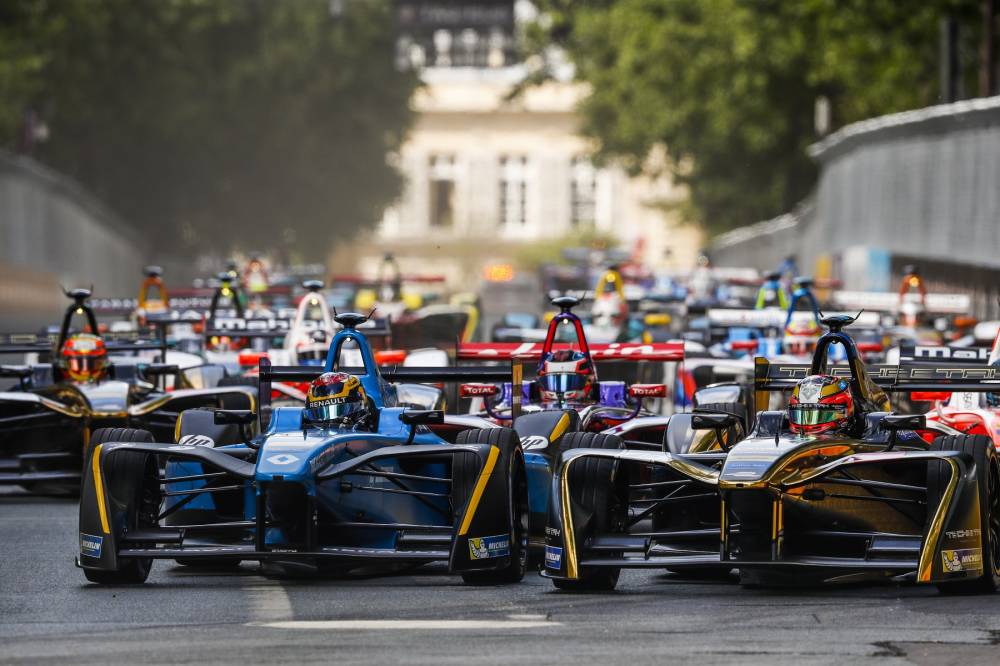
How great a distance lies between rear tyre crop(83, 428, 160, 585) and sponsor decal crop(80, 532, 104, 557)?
4.3 inches

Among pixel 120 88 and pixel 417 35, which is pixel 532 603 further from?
pixel 417 35

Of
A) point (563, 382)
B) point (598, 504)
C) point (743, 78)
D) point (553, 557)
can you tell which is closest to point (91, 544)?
point (553, 557)

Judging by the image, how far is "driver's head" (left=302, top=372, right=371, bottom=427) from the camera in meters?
13.1

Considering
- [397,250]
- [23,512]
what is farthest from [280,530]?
[397,250]

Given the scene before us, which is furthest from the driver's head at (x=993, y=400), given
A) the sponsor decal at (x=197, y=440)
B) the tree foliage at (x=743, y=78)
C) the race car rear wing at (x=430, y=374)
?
the tree foliage at (x=743, y=78)

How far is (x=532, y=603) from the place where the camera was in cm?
1166

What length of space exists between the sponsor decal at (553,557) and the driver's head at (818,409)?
5.24 ft

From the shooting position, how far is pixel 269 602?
1173 centimetres

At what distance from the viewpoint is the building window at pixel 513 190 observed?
5782 inches

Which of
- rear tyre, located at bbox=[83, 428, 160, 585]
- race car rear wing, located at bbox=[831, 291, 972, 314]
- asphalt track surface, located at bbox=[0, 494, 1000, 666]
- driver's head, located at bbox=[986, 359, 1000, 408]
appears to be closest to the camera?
asphalt track surface, located at bbox=[0, 494, 1000, 666]

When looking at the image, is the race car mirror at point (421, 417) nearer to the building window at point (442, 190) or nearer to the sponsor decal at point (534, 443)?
the sponsor decal at point (534, 443)

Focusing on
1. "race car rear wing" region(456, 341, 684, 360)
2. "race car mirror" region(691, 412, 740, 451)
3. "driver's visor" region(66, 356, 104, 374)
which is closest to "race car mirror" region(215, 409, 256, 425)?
"race car mirror" region(691, 412, 740, 451)

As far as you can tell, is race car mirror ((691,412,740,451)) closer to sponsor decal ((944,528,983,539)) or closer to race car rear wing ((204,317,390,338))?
sponsor decal ((944,528,983,539))

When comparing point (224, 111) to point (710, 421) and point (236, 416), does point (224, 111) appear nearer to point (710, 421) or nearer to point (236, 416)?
point (236, 416)
